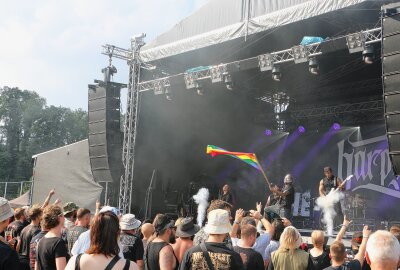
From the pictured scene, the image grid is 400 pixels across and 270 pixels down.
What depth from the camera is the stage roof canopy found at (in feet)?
28.3

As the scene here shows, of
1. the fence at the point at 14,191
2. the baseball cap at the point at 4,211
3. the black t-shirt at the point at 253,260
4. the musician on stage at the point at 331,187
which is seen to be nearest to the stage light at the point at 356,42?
the musician on stage at the point at 331,187

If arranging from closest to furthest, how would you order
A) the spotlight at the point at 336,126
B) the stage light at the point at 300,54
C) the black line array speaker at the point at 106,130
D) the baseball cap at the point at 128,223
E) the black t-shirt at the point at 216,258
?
the black t-shirt at the point at 216,258
the baseball cap at the point at 128,223
the stage light at the point at 300,54
the black line array speaker at the point at 106,130
the spotlight at the point at 336,126

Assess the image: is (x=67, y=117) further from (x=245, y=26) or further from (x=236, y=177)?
(x=245, y=26)

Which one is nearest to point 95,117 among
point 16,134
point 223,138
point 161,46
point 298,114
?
point 161,46

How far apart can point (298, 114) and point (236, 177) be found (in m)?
3.14

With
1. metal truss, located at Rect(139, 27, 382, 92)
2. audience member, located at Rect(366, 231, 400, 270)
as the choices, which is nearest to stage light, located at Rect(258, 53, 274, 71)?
metal truss, located at Rect(139, 27, 382, 92)

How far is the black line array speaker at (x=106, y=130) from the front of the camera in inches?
460

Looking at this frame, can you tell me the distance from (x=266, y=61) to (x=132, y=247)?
22.1ft

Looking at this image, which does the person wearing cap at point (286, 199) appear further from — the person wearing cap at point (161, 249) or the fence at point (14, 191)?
the fence at point (14, 191)

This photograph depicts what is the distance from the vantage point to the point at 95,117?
1198 cm

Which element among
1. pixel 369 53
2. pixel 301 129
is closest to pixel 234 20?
pixel 369 53

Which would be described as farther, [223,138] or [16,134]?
[16,134]

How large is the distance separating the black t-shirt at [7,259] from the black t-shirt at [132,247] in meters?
1.68

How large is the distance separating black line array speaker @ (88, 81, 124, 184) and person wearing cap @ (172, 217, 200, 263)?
331 inches
